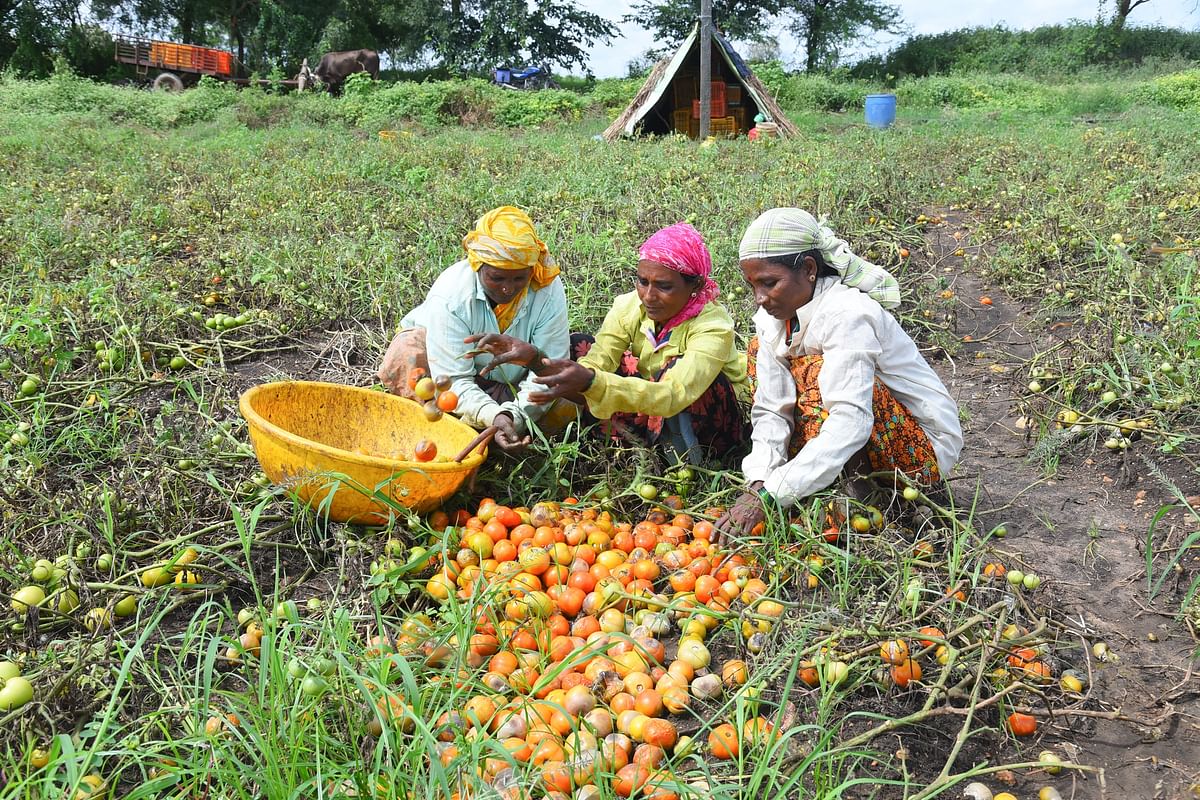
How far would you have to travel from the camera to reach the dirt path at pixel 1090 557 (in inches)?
80.1

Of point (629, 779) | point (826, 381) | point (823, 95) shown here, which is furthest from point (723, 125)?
point (629, 779)

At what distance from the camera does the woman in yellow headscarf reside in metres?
2.99

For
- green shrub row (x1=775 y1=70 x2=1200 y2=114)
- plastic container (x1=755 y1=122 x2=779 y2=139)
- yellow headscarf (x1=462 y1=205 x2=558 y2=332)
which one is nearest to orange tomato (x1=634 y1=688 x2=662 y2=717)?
yellow headscarf (x1=462 y1=205 x2=558 y2=332)

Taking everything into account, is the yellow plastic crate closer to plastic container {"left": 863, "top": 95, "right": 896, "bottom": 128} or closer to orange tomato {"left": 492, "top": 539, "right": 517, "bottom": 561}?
plastic container {"left": 863, "top": 95, "right": 896, "bottom": 128}

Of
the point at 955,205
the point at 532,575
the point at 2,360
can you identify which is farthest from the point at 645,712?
the point at 955,205

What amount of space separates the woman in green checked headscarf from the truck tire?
74.2 feet

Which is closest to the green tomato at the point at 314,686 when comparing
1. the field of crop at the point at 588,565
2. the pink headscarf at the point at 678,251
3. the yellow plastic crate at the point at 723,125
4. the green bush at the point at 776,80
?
the field of crop at the point at 588,565

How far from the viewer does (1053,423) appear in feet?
12.3

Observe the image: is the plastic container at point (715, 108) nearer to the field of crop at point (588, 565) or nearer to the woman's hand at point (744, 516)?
the field of crop at point (588, 565)

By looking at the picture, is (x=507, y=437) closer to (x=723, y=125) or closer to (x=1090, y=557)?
(x=1090, y=557)

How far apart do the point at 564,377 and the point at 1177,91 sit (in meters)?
19.8

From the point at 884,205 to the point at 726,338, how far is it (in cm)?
378

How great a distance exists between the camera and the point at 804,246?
258 centimetres

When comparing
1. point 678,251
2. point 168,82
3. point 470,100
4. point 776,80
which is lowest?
point 678,251
